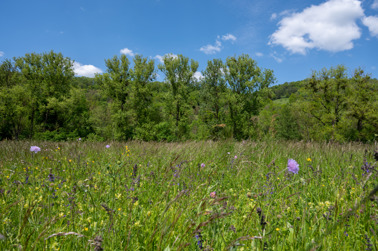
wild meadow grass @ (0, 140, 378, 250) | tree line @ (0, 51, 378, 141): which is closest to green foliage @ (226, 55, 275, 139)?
tree line @ (0, 51, 378, 141)

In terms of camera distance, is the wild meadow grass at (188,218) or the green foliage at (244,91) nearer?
the wild meadow grass at (188,218)

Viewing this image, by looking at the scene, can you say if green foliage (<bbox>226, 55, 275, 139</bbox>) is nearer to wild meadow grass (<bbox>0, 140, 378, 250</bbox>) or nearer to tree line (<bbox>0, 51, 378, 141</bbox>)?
tree line (<bbox>0, 51, 378, 141</bbox>)

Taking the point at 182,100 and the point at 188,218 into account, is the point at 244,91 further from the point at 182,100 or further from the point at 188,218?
the point at 188,218

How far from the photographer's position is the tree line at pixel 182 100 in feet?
81.4

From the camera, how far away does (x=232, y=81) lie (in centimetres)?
2683

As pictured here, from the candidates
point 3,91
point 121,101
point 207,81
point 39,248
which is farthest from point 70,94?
point 39,248

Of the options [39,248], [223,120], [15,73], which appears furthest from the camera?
[15,73]

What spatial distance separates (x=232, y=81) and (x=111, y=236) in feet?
88.6

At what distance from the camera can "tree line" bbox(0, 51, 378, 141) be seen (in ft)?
81.4

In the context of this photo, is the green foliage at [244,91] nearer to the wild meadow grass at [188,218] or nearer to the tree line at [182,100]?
the tree line at [182,100]

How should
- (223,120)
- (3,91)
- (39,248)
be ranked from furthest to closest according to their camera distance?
(223,120) < (3,91) < (39,248)

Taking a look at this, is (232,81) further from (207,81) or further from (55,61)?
(55,61)

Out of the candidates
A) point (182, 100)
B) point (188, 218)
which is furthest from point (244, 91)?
point (188, 218)

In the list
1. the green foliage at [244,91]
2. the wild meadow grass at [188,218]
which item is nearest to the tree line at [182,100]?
the green foliage at [244,91]
